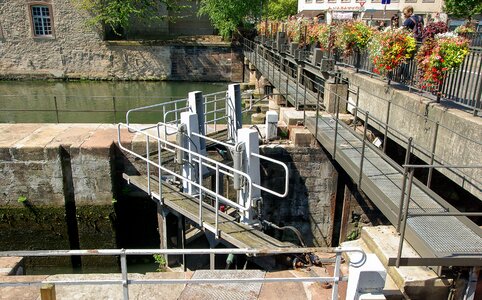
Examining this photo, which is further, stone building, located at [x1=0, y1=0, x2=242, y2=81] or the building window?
the building window

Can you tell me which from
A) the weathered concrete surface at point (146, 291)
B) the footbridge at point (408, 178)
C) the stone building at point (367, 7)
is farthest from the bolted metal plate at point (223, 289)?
the stone building at point (367, 7)

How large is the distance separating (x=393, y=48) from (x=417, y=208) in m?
3.96

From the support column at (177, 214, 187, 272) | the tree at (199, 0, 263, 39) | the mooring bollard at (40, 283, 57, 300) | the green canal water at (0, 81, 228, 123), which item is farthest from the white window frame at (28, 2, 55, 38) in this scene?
the mooring bollard at (40, 283, 57, 300)

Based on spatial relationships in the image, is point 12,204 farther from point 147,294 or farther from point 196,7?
point 196,7

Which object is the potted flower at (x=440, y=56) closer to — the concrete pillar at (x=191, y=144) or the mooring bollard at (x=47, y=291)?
the concrete pillar at (x=191, y=144)

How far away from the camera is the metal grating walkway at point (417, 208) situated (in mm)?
4637

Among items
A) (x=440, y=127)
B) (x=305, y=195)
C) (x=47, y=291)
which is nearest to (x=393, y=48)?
(x=440, y=127)

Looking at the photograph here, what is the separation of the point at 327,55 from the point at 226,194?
18.3 ft

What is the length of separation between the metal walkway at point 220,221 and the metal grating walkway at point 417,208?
1.60 meters

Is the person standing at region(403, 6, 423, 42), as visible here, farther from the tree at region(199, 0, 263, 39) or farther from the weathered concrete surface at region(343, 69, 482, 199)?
the tree at region(199, 0, 263, 39)

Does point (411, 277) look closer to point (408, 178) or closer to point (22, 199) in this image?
point (408, 178)

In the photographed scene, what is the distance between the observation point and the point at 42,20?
34031 millimetres

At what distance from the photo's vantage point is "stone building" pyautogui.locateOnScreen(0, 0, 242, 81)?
1319 inches

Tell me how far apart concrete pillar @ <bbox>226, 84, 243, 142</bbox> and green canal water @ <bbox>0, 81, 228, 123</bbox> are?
1021 cm
